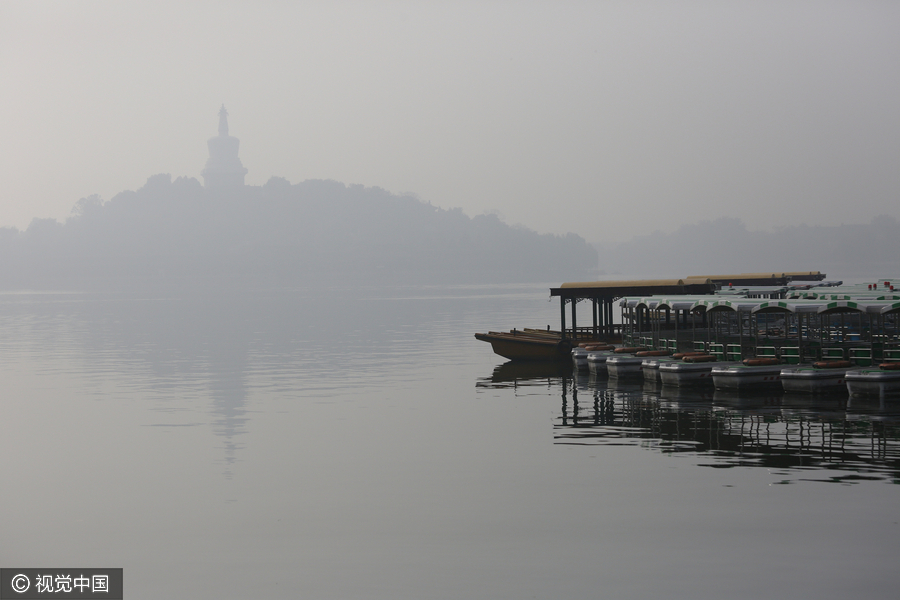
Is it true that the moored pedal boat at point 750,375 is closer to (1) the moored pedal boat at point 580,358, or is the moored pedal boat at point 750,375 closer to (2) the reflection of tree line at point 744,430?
(2) the reflection of tree line at point 744,430

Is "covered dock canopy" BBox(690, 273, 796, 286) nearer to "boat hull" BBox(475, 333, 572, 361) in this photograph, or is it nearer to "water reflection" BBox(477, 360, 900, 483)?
"boat hull" BBox(475, 333, 572, 361)

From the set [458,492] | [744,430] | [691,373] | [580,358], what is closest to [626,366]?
[691,373]

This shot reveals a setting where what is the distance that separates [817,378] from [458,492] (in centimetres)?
2102

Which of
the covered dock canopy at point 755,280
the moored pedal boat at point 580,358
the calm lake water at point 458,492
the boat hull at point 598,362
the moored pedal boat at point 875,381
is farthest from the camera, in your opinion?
the covered dock canopy at point 755,280

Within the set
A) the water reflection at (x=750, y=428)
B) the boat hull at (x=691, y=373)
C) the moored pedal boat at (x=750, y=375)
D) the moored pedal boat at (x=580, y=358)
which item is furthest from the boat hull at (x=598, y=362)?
the moored pedal boat at (x=750, y=375)

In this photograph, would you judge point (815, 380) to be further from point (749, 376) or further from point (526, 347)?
point (526, 347)

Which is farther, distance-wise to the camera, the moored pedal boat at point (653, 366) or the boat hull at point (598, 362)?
the boat hull at point (598, 362)

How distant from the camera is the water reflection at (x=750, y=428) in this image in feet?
86.4

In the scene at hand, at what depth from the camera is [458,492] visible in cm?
2450

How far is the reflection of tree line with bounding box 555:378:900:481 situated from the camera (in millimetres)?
26922

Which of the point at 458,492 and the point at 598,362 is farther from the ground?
the point at 598,362

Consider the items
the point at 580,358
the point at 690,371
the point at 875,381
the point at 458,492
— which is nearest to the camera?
the point at 458,492

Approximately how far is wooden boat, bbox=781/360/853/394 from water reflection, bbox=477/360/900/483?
506mm

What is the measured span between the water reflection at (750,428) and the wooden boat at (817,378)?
1.66 ft
